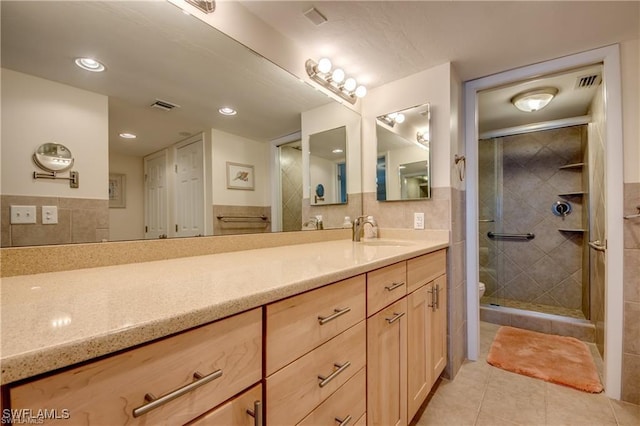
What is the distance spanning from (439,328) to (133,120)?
186cm

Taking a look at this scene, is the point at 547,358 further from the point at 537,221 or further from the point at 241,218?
the point at 241,218

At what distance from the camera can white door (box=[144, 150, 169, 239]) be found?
3.38ft

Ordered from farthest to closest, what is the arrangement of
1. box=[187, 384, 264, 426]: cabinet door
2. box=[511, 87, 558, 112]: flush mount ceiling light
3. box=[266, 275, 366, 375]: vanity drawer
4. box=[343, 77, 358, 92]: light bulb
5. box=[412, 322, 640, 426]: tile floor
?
1. box=[511, 87, 558, 112]: flush mount ceiling light
2. box=[343, 77, 358, 92]: light bulb
3. box=[412, 322, 640, 426]: tile floor
4. box=[266, 275, 366, 375]: vanity drawer
5. box=[187, 384, 264, 426]: cabinet door

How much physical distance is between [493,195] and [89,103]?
3.73 metres

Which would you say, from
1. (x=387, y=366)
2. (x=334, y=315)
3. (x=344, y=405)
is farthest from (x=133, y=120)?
(x=387, y=366)

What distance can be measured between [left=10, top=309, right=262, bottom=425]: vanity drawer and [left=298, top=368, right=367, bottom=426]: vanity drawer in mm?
297

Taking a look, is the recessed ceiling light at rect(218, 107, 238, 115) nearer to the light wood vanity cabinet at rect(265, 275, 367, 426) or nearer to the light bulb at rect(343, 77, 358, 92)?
the light bulb at rect(343, 77, 358, 92)

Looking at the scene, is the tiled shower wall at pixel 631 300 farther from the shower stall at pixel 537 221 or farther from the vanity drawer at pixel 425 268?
the shower stall at pixel 537 221

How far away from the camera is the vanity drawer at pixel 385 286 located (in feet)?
3.33

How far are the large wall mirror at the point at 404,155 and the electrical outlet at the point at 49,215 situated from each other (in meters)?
1.83

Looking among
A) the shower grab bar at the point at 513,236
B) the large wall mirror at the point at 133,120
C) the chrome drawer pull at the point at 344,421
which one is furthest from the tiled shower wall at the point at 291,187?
the shower grab bar at the point at 513,236

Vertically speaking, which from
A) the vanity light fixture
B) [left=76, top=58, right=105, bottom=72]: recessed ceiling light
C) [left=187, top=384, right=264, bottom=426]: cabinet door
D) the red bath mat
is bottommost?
the red bath mat

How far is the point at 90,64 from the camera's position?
907 mm

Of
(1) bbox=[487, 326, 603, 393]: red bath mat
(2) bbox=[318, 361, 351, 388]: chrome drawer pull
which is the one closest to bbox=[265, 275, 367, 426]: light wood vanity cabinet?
(2) bbox=[318, 361, 351, 388]: chrome drawer pull
